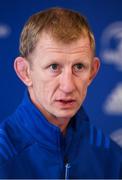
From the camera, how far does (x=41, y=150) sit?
0.93 metres

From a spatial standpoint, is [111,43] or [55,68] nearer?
[55,68]

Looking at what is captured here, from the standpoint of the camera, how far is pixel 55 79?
0.91 metres

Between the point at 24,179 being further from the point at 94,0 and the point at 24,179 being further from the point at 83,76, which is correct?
the point at 94,0

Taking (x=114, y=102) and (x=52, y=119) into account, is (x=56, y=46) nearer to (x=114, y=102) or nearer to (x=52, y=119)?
(x=52, y=119)

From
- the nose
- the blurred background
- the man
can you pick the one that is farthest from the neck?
the blurred background

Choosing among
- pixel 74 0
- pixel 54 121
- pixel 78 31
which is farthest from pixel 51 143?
pixel 74 0

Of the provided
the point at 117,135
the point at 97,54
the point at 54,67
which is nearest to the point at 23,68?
the point at 54,67

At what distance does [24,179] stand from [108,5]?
77 centimetres

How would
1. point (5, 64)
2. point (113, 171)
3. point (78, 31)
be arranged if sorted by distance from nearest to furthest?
point (78, 31)
point (113, 171)
point (5, 64)

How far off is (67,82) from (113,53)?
0.52m

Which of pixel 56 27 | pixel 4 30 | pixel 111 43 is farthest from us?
pixel 111 43

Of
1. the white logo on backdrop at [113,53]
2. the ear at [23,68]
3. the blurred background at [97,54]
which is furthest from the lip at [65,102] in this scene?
the white logo on backdrop at [113,53]

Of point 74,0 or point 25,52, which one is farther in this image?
point 74,0

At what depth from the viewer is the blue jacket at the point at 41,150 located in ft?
2.94
